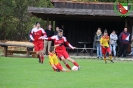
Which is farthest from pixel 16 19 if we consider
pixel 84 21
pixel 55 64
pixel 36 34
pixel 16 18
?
pixel 55 64

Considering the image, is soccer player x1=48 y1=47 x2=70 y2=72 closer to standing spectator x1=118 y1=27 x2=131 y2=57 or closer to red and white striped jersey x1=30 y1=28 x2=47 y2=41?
red and white striped jersey x1=30 y1=28 x2=47 y2=41

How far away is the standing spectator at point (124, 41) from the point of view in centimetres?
3225

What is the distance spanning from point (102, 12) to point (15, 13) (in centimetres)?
2008

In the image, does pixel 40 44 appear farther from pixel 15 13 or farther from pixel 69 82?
pixel 15 13

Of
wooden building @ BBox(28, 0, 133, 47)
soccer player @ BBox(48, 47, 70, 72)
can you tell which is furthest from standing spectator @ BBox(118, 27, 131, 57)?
soccer player @ BBox(48, 47, 70, 72)

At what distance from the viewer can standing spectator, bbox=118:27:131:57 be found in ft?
106

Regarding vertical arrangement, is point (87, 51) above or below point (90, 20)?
below

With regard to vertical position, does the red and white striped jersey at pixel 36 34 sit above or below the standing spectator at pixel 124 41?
above

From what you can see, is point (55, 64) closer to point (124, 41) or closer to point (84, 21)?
point (124, 41)

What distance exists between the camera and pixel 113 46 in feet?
107

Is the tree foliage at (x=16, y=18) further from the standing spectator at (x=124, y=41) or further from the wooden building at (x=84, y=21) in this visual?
the standing spectator at (x=124, y=41)

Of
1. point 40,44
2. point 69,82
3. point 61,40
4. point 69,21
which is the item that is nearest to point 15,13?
point 69,21

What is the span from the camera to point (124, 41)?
1289 inches

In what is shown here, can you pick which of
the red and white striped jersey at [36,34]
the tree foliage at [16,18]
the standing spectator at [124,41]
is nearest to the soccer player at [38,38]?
the red and white striped jersey at [36,34]
